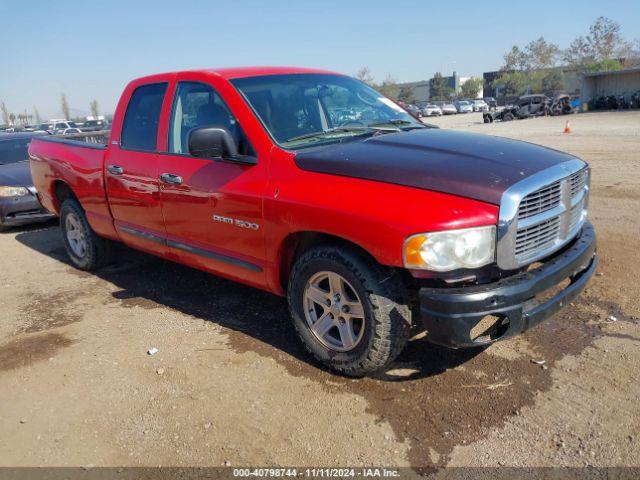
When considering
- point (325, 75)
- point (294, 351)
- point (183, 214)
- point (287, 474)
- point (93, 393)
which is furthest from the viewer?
point (325, 75)

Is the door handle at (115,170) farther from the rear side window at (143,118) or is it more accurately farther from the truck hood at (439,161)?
the truck hood at (439,161)

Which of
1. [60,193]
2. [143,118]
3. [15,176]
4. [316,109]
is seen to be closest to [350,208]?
[316,109]

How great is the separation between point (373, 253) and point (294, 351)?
4.09 ft

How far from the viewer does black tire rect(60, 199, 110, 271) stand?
5871 millimetres

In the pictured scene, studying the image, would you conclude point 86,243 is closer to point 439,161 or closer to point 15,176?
point 15,176

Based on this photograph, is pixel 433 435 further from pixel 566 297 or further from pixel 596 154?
pixel 596 154

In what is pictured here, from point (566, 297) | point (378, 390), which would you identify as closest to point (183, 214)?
point (378, 390)

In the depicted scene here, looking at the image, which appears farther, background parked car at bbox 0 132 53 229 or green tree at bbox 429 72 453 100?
green tree at bbox 429 72 453 100

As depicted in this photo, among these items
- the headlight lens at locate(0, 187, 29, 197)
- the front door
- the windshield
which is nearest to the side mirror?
the front door

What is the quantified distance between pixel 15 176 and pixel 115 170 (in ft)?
15.4

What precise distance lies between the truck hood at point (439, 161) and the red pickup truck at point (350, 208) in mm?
12

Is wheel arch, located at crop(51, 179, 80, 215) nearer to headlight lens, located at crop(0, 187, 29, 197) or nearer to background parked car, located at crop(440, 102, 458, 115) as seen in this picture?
headlight lens, located at crop(0, 187, 29, 197)

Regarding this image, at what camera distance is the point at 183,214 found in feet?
13.9

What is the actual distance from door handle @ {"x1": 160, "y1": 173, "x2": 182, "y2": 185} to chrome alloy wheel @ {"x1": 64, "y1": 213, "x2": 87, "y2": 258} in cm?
215
